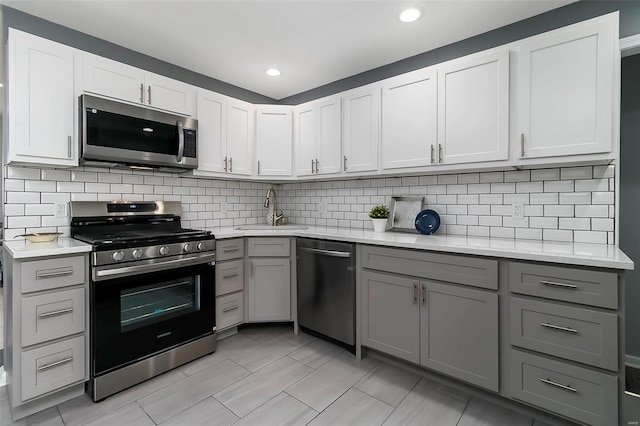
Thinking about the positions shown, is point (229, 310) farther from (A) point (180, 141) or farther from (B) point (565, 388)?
(B) point (565, 388)

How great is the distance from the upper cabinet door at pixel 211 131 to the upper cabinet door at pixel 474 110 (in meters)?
1.99

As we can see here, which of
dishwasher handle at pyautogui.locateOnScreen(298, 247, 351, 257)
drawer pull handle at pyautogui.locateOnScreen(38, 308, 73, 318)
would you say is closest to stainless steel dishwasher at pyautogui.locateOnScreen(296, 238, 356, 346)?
dishwasher handle at pyautogui.locateOnScreen(298, 247, 351, 257)

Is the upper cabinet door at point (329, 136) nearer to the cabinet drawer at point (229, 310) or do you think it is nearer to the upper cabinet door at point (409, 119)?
the upper cabinet door at point (409, 119)

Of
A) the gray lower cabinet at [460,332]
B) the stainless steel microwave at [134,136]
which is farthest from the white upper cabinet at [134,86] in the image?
the gray lower cabinet at [460,332]

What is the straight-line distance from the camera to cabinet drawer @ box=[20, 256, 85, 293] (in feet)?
5.82

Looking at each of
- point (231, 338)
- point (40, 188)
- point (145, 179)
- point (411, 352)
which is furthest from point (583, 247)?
point (40, 188)

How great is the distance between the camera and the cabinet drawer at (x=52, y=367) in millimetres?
1790

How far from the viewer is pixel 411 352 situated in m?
2.22

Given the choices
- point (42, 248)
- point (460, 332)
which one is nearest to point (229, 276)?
point (42, 248)

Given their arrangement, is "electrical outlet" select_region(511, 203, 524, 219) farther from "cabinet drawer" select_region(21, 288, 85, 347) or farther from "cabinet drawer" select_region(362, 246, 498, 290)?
"cabinet drawer" select_region(21, 288, 85, 347)

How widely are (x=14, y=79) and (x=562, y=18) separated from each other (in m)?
3.61

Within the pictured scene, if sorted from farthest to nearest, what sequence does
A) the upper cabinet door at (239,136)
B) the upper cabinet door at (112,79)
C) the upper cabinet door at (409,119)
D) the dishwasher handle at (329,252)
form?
the upper cabinet door at (239,136) → the dishwasher handle at (329,252) → the upper cabinet door at (409,119) → the upper cabinet door at (112,79)

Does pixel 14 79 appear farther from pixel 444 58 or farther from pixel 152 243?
pixel 444 58

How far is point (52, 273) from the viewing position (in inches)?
72.9
